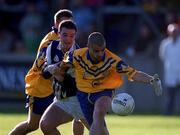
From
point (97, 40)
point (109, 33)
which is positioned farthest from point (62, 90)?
point (109, 33)

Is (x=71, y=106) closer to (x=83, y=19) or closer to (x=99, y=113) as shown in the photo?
(x=99, y=113)

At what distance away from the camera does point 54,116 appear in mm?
12883

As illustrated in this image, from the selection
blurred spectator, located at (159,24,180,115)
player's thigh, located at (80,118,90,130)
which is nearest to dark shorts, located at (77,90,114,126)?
player's thigh, located at (80,118,90,130)

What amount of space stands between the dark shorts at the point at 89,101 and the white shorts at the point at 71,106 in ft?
0.47

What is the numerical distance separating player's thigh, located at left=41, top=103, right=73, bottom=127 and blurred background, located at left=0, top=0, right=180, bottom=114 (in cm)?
1118

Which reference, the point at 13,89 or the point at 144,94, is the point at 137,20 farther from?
the point at 13,89

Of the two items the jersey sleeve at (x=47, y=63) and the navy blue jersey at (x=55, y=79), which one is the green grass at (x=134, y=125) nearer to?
the jersey sleeve at (x=47, y=63)

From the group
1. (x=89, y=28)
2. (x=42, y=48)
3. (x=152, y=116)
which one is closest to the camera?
(x=42, y=48)

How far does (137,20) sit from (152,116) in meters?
4.08

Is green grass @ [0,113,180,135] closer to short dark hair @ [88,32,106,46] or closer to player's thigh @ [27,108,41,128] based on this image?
player's thigh @ [27,108,41,128]

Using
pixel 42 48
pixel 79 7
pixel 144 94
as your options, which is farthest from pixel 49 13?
pixel 42 48

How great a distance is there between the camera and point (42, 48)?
13.6 meters

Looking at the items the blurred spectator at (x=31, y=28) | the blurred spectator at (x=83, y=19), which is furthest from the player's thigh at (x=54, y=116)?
the blurred spectator at (x=31, y=28)

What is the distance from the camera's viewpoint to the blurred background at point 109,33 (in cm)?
2456
